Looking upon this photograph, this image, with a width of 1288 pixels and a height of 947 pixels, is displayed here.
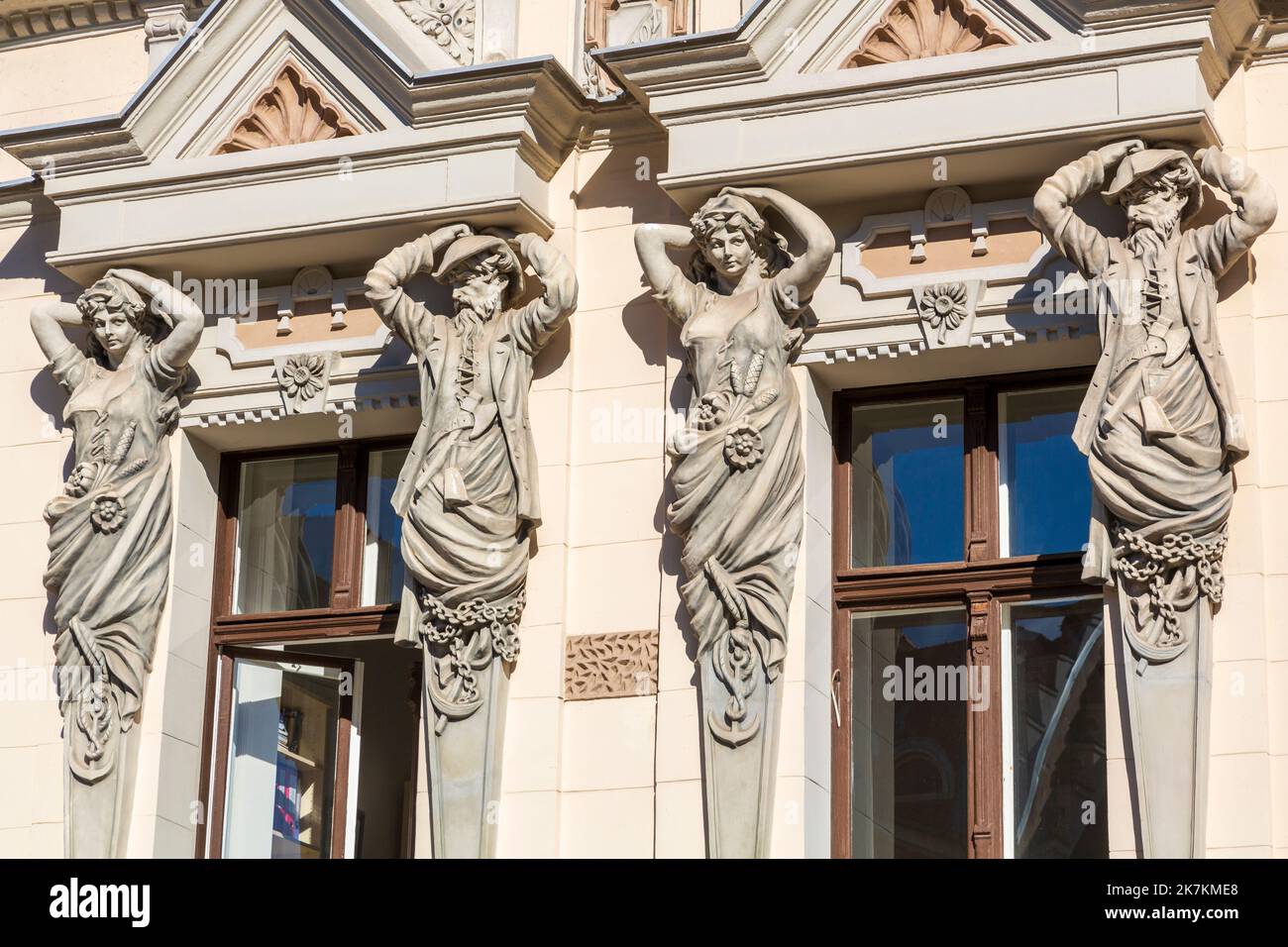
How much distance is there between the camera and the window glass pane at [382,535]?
460 inches

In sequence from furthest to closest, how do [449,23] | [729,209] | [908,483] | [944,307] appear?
1. [449,23]
2. [908,483]
3. [729,209]
4. [944,307]

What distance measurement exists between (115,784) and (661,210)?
3.55 meters

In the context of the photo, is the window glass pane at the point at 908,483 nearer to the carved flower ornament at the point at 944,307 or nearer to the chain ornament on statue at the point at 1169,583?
the carved flower ornament at the point at 944,307

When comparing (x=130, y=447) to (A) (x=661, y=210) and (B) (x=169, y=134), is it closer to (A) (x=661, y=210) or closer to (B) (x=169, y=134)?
(B) (x=169, y=134)

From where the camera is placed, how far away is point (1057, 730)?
34.1ft

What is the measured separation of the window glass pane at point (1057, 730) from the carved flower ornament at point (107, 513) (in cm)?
407

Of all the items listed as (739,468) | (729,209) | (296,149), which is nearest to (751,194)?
(729,209)

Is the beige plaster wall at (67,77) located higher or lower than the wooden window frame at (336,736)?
higher

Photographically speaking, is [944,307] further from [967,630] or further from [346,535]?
[346,535]

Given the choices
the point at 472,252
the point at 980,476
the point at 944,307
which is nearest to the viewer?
the point at 944,307

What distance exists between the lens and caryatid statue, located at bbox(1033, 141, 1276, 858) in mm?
9766

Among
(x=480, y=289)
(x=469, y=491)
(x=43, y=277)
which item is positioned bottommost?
(x=469, y=491)

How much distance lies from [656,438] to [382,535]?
151 cm

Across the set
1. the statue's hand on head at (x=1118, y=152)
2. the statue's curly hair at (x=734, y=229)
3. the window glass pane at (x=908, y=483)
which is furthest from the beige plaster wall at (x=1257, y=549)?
the statue's curly hair at (x=734, y=229)
